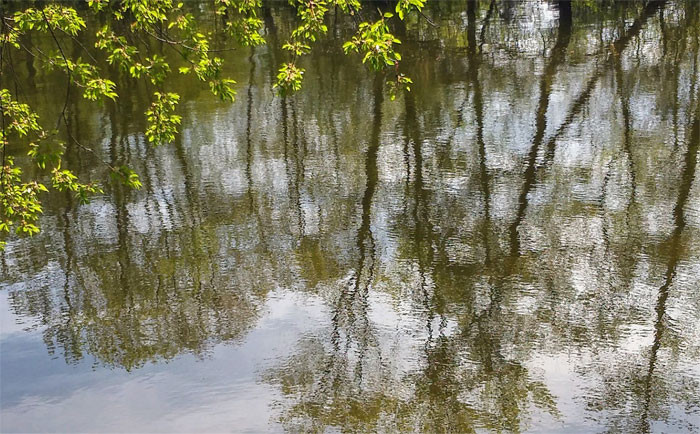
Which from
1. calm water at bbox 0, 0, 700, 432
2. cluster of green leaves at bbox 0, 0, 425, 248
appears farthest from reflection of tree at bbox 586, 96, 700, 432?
cluster of green leaves at bbox 0, 0, 425, 248

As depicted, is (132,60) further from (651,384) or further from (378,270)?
(651,384)

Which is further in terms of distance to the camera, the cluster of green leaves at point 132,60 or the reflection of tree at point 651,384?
the reflection of tree at point 651,384

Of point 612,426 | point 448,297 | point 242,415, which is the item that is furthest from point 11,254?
point 612,426

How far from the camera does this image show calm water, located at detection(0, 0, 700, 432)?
8906 millimetres

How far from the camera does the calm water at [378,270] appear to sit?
29.2 feet

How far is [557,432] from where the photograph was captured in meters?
8.15

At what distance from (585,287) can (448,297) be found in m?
1.89

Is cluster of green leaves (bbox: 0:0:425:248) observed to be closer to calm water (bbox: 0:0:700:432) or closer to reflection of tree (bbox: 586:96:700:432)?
calm water (bbox: 0:0:700:432)

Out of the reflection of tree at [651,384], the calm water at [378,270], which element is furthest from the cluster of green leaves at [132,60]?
the reflection of tree at [651,384]

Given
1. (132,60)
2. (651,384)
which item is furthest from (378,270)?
(132,60)

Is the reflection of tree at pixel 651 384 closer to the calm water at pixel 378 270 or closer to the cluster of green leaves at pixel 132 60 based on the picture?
the calm water at pixel 378 270

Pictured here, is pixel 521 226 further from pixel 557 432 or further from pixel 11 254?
pixel 11 254

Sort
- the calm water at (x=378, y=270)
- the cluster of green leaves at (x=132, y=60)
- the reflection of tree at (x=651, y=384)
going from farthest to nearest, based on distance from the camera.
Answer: the calm water at (x=378, y=270) < the reflection of tree at (x=651, y=384) < the cluster of green leaves at (x=132, y=60)

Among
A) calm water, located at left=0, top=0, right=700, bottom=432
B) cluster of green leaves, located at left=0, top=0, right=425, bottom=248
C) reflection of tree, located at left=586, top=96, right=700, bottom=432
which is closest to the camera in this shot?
cluster of green leaves, located at left=0, top=0, right=425, bottom=248
